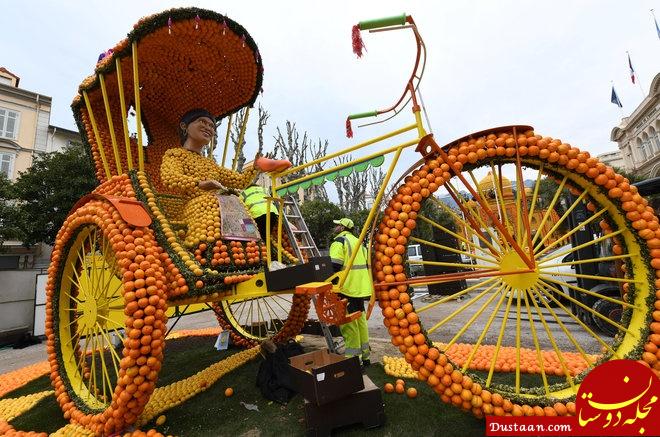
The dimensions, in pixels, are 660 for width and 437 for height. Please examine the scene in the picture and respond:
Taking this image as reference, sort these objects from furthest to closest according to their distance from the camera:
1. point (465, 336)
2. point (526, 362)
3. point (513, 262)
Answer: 1. point (465, 336)
2. point (526, 362)
3. point (513, 262)

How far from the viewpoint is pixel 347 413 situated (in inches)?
92.7

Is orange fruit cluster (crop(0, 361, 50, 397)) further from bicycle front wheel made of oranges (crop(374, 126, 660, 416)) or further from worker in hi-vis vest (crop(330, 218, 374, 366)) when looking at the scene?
bicycle front wheel made of oranges (crop(374, 126, 660, 416))

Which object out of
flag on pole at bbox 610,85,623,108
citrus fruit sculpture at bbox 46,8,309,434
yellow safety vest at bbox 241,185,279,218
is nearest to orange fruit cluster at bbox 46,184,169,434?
citrus fruit sculpture at bbox 46,8,309,434

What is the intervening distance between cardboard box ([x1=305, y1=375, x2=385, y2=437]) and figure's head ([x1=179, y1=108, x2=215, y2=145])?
3013mm

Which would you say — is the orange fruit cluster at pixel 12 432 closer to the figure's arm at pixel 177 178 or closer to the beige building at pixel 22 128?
the figure's arm at pixel 177 178

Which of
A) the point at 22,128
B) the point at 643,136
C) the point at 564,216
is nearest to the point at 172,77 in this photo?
the point at 564,216

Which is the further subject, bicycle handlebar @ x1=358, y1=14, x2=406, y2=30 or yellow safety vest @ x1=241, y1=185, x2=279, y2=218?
yellow safety vest @ x1=241, y1=185, x2=279, y2=218

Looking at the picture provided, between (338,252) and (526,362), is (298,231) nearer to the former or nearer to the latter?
(338,252)

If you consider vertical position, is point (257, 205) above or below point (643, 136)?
below

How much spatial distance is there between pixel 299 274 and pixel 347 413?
1.05 metres

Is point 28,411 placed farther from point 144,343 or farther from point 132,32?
point 132,32

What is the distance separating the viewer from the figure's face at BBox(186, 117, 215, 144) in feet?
12.4

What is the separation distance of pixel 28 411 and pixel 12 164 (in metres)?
23.1

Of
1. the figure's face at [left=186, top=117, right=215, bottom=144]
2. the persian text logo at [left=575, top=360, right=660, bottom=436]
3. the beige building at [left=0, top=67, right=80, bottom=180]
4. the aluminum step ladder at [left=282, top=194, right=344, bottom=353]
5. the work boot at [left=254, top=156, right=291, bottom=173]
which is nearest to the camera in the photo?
the persian text logo at [left=575, top=360, right=660, bottom=436]
